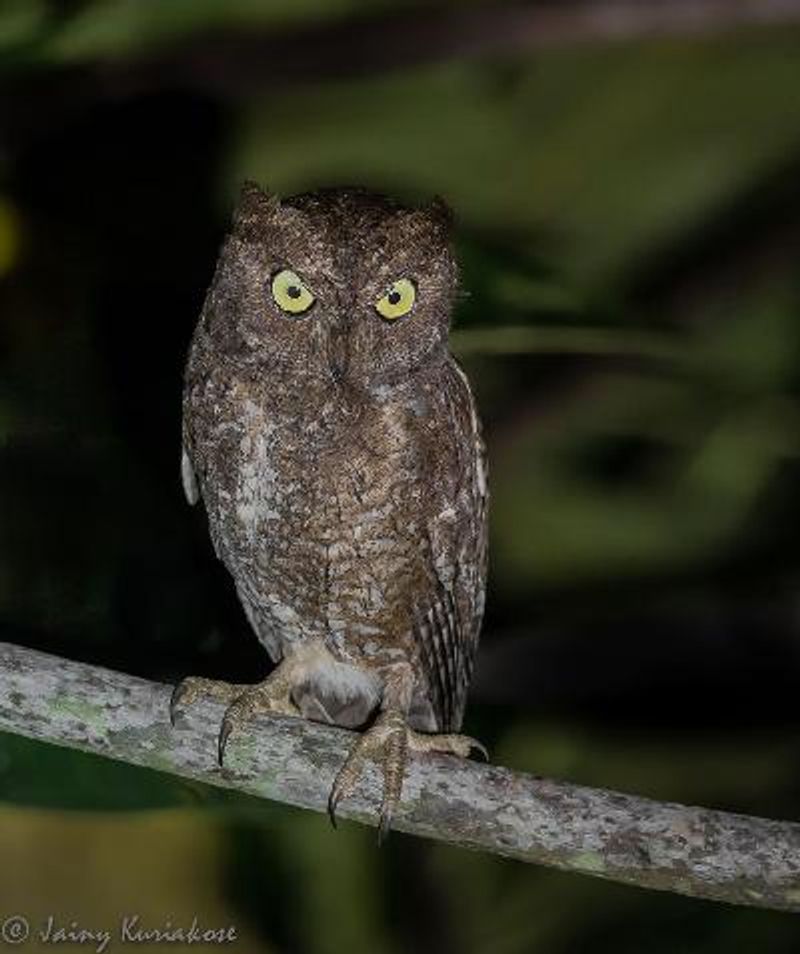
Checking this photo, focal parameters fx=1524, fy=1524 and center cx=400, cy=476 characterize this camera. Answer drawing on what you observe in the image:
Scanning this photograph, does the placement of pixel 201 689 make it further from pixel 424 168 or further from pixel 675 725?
pixel 424 168

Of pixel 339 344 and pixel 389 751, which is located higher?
pixel 339 344

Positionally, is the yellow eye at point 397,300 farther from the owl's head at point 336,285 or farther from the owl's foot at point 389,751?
the owl's foot at point 389,751

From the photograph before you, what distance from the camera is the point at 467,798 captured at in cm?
148

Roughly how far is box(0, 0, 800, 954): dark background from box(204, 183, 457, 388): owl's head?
13cm

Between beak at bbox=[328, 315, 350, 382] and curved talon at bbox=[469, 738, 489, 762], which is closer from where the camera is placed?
beak at bbox=[328, 315, 350, 382]

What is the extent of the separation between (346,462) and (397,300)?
0.21m

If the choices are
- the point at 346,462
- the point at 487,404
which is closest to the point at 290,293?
the point at 346,462

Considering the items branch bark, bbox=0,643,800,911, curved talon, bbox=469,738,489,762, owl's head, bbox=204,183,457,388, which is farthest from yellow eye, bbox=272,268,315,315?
curved talon, bbox=469,738,489,762

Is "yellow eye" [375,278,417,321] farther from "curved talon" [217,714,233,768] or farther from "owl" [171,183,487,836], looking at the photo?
"curved talon" [217,714,233,768]

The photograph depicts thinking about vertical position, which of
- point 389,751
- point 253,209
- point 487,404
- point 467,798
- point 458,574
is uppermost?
point 487,404

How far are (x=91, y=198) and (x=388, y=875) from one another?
4.10 ft

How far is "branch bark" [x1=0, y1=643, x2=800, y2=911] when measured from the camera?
1.43 metres

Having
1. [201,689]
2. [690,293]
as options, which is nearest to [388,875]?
[201,689]

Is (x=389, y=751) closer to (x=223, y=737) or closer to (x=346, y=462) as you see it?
(x=223, y=737)
